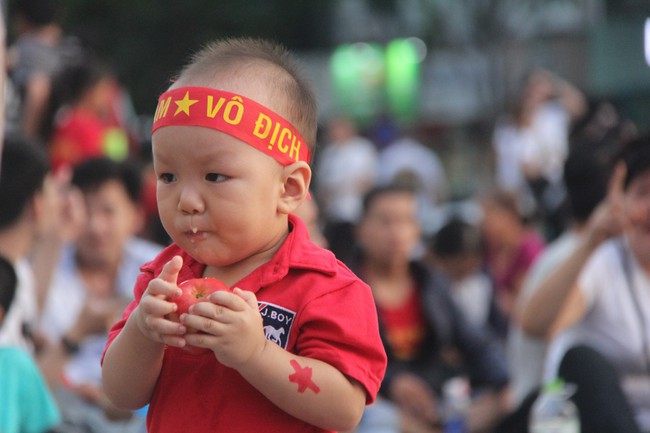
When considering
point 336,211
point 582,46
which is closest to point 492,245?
point 336,211

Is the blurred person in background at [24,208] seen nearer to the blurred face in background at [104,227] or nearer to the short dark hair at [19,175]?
the short dark hair at [19,175]

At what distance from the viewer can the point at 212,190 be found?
190 cm

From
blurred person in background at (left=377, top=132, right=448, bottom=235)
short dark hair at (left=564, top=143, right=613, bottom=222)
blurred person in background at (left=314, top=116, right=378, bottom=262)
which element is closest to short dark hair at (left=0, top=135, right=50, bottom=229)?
short dark hair at (left=564, top=143, right=613, bottom=222)

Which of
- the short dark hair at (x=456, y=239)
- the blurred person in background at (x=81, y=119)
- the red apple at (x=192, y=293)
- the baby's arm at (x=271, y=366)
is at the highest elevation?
the blurred person in background at (x=81, y=119)

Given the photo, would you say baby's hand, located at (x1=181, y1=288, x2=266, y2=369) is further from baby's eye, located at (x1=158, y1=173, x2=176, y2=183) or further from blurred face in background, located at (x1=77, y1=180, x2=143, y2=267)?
blurred face in background, located at (x1=77, y1=180, x2=143, y2=267)

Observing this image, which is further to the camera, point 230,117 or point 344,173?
point 344,173

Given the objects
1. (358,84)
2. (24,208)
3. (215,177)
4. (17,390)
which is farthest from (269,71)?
(358,84)

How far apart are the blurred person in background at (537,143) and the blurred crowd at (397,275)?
6.42 ft

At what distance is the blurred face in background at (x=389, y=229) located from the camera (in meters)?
5.12

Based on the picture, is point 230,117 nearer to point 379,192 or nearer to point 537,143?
point 379,192

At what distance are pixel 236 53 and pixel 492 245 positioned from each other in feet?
19.4

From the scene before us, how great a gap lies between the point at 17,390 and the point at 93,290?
1912 mm

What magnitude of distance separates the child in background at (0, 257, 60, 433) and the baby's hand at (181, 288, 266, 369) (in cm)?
152

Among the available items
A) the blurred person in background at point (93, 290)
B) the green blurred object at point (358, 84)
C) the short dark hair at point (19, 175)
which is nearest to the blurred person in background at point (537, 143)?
the blurred person in background at point (93, 290)
